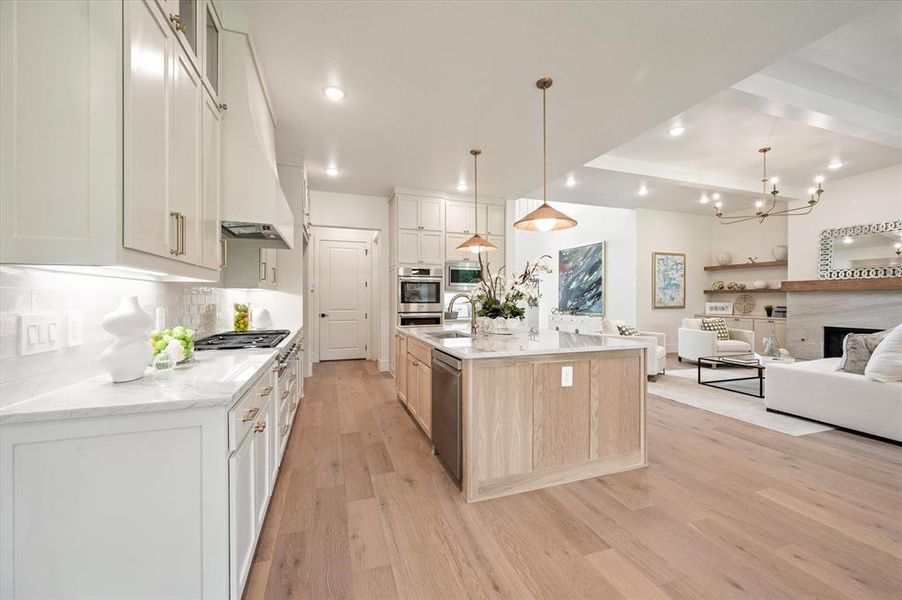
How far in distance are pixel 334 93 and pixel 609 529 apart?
3.44 m

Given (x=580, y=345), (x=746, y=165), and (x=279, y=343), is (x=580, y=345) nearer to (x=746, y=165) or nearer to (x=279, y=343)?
(x=279, y=343)

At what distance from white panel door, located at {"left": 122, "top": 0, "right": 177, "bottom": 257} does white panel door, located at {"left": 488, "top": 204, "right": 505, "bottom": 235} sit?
471 cm

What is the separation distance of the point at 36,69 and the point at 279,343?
178 cm

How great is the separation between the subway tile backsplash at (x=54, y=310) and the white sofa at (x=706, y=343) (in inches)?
251

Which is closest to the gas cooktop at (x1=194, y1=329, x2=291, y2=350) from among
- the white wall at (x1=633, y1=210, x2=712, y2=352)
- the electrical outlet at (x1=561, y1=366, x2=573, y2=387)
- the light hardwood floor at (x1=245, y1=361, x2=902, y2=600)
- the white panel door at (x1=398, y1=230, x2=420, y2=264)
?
the light hardwood floor at (x1=245, y1=361, x2=902, y2=600)

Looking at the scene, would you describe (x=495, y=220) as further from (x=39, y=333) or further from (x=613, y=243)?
(x=39, y=333)

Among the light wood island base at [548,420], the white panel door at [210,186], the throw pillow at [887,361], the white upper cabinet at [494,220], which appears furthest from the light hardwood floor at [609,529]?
the white upper cabinet at [494,220]

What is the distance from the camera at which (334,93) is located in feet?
9.36

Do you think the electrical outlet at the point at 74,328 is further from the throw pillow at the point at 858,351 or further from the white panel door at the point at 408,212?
the throw pillow at the point at 858,351

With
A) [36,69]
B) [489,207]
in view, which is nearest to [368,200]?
[489,207]

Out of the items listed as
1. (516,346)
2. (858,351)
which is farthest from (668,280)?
(516,346)

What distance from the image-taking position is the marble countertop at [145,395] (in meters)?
1.05

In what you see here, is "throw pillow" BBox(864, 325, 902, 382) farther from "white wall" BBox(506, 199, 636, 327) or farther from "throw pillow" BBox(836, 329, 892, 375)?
"white wall" BBox(506, 199, 636, 327)

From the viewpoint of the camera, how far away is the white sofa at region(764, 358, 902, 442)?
2.81m
